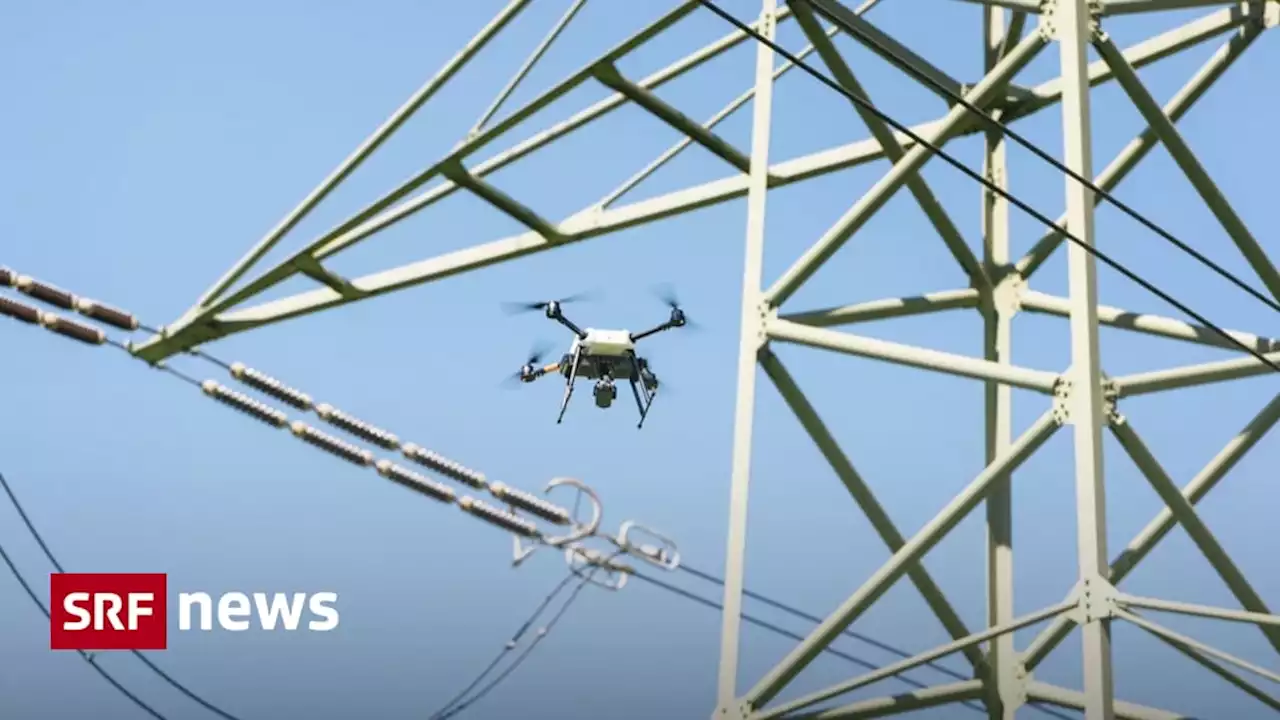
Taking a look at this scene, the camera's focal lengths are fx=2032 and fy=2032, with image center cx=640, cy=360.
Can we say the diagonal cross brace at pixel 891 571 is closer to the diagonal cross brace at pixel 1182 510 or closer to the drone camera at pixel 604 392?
the diagonal cross brace at pixel 1182 510

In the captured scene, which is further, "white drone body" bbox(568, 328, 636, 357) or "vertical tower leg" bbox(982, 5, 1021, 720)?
"white drone body" bbox(568, 328, 636, 357)

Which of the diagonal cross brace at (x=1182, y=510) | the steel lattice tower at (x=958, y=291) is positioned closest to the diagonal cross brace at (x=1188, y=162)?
the steel lattice tower at (x=958, y=291)

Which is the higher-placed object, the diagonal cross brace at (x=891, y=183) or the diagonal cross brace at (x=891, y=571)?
the diagonal cross brace at (x=891, y=183)

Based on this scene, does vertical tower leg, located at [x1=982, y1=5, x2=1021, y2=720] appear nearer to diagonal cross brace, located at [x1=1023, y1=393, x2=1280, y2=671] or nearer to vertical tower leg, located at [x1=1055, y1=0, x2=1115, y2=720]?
diagonal cross brace, located at [x1=1023, y1=393, x2=1280, y2=671]

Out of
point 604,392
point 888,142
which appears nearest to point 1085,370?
point 888,142


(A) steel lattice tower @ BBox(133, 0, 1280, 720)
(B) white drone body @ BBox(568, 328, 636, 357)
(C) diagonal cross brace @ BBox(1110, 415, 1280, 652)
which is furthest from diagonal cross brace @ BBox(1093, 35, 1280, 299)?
(B) white drone body @ BBox(568, 328, 636, 357)

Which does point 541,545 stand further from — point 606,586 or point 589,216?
point 589,216
